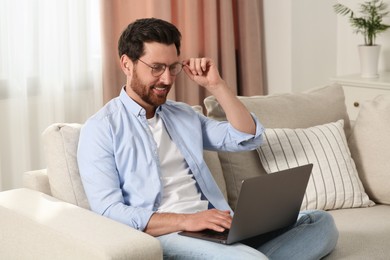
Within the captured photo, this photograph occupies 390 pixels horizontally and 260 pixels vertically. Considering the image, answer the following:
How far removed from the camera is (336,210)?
294cm

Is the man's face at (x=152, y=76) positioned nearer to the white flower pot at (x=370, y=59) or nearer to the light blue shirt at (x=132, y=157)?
the light blue shirt at (x=132, y=157)

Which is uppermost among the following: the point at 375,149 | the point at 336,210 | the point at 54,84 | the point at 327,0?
the point at 327,0

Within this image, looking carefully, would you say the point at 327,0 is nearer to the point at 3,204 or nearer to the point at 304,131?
the point at 304,131

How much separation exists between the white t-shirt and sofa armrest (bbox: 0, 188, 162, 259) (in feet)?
0.95

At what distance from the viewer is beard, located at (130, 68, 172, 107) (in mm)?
2492

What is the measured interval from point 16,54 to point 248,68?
1.48 metres

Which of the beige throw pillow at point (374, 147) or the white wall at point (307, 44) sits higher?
the white wall at point (307, 44)

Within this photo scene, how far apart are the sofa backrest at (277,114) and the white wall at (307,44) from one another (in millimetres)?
1387

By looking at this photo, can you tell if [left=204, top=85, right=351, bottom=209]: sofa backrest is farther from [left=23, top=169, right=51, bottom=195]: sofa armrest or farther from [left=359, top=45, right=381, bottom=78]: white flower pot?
[left=359, top=45, right=381, bottom=78]: white flower pot

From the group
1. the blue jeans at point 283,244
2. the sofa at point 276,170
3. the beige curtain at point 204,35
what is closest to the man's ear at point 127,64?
the sofa at point 276,170

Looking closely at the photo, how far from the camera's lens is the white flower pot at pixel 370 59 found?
4.38 m

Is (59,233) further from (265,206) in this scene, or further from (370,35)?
(370,35)

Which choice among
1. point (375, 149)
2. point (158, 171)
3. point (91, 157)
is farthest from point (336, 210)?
point (91, 157)

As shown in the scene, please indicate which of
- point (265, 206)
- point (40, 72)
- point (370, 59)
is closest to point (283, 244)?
point (265, 206)
